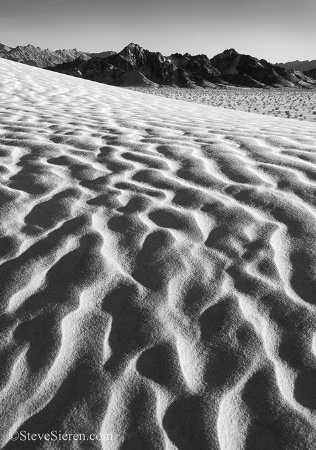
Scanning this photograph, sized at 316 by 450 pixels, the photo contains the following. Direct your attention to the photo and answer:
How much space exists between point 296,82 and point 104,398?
58.1m

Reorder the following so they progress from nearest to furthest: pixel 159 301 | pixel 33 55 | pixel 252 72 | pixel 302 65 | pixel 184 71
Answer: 1. pixel 159 301
2. pixel 184 71
3. pixel 252 72
4. pixel 302 65
5. pixel 33 55

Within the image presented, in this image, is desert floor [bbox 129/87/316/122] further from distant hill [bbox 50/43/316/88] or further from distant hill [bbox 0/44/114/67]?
distant hill [bbox 0/44/114/67]

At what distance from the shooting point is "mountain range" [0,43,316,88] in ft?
182

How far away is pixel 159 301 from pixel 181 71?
59.1 meters

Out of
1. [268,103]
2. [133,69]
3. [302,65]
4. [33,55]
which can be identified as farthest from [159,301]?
[33,55]

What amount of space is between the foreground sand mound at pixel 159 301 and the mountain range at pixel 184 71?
52.4 m

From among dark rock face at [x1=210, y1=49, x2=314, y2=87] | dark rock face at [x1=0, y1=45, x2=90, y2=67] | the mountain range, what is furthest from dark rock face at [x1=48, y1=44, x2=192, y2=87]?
dark rock face at [x1=0, y1=45, x2=90, y2=67]

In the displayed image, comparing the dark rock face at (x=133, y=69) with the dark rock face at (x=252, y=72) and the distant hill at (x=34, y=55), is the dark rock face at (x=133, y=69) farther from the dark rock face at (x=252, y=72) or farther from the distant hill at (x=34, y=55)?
the distant hill at (x=34, y=55)

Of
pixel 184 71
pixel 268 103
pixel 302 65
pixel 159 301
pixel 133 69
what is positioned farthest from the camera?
pixel 302 65

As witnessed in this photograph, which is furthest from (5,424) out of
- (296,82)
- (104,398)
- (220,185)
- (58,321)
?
(296,82)

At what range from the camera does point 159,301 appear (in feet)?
6.04

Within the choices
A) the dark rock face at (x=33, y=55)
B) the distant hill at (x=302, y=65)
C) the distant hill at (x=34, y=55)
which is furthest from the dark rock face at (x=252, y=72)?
the dark rock face at (x=33, y=55)

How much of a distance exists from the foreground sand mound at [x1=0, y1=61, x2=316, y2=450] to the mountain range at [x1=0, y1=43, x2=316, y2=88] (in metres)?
52.4

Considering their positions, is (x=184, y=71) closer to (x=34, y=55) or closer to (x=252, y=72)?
(x=252, y=72)
